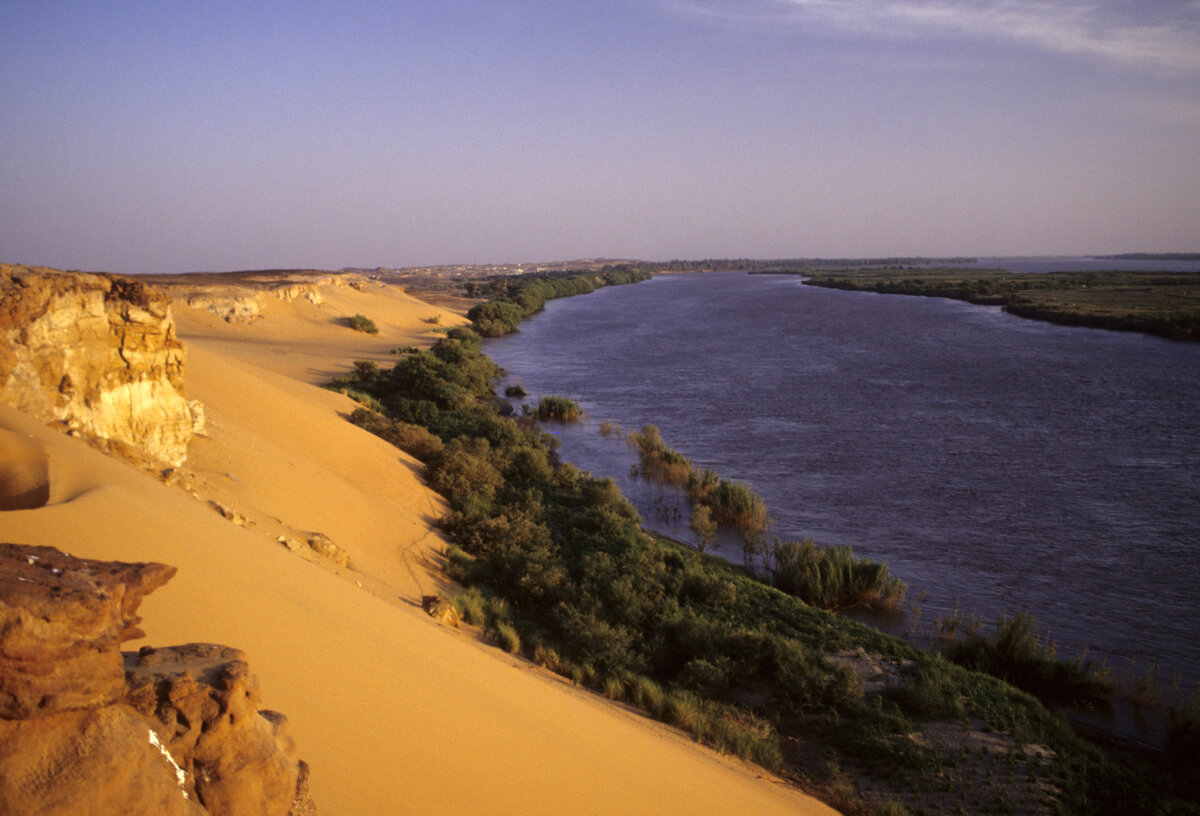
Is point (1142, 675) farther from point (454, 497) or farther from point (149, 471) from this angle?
point (149, 471)

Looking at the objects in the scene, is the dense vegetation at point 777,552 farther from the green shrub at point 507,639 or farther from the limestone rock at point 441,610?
the limestone rock at point 441,610

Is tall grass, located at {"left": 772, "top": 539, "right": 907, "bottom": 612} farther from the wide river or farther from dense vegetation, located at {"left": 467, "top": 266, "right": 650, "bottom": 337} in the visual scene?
dense vegetation, located at {"left": 467, "top": 266, "right": 650, "bottom": 337}

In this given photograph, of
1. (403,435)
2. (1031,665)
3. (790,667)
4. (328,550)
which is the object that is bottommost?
(1031,665)

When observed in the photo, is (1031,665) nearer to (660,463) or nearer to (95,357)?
(660,463)

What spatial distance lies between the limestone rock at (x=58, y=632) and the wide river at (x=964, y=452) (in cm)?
1122

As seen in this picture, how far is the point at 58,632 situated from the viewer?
2.71 metres

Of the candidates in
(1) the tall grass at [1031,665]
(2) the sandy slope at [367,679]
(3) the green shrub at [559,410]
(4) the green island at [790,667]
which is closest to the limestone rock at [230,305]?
(3) the green shrub at [559,410]

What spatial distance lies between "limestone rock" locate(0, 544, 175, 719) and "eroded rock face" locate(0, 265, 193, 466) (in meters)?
6.06

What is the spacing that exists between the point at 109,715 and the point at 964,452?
21.5 meters

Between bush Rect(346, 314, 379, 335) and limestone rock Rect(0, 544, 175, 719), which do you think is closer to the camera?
limestone rock Rect(0, 544, 175, 719)

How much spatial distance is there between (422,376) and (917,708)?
65.7 feet

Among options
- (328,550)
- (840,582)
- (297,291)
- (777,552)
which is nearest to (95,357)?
(328,550)

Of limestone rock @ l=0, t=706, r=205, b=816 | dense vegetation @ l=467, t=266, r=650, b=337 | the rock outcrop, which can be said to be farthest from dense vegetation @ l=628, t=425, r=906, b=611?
dense vegetation @ l=467, t=266, r=650, b=337

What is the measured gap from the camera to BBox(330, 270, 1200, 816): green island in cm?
712
